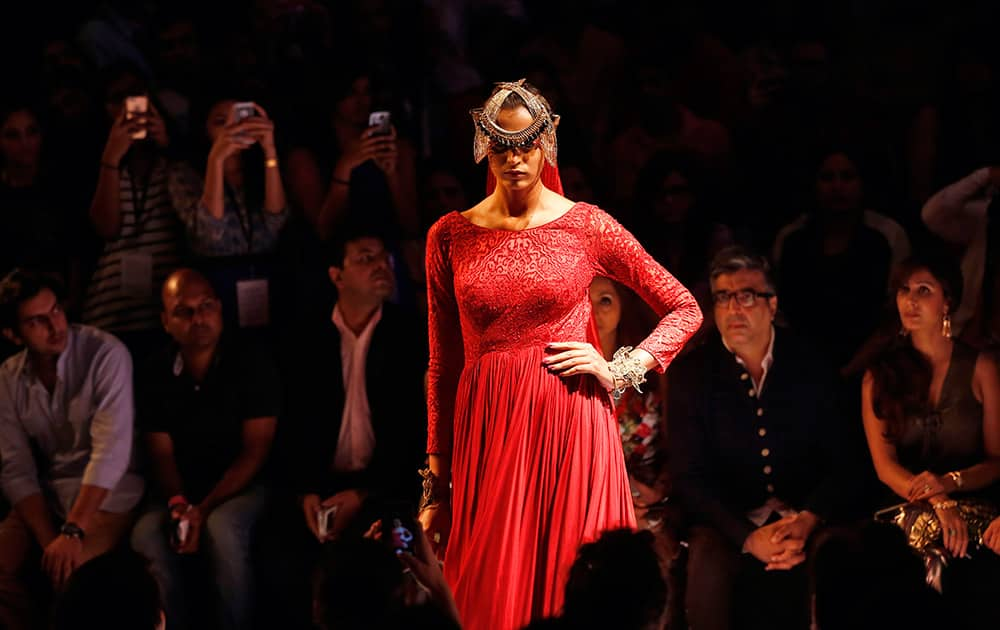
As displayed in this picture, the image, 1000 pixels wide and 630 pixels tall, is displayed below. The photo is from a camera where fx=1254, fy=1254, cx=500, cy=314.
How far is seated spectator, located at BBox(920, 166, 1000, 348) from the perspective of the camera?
4738 mm

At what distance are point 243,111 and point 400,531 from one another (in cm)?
271

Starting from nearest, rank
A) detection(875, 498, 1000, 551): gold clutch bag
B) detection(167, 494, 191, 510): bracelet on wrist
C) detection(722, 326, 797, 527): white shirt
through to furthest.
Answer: detection(875, 498, 1000, 551): gold clutch bag → detection(722, 326, 797, 527): white shirt → detection(167, 494, 191, 510): bracelet on wrist

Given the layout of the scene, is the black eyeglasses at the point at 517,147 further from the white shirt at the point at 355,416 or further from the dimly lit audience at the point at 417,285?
the white shirt at the point at 355,416

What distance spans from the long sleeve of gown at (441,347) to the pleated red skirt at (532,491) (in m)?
0.16

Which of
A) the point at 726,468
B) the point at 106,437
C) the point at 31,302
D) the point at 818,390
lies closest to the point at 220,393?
the point at 106,437

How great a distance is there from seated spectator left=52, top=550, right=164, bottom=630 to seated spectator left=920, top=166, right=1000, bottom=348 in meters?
3.32

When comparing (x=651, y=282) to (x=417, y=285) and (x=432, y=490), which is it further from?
(x=417, y=285)

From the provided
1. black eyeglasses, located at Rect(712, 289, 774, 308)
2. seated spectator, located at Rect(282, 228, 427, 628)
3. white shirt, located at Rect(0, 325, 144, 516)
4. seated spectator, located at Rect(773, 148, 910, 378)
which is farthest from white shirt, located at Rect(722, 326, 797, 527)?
white shirt, located at Rect(0, 325, 144, 516)

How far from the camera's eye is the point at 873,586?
254 centimetres

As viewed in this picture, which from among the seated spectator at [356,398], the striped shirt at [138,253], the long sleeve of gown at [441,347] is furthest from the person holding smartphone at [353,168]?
the long sleeve of gown at [441,347]

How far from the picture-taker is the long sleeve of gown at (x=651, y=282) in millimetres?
3146

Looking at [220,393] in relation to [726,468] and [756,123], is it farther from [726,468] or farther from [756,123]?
[756,123]

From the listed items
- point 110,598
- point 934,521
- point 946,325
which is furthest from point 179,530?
point 946,325

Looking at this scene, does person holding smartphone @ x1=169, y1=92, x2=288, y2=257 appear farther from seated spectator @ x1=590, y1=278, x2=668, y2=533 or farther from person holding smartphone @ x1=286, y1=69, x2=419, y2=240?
seated spectator @ x1=590, y1=278, x2=668, y2=533
